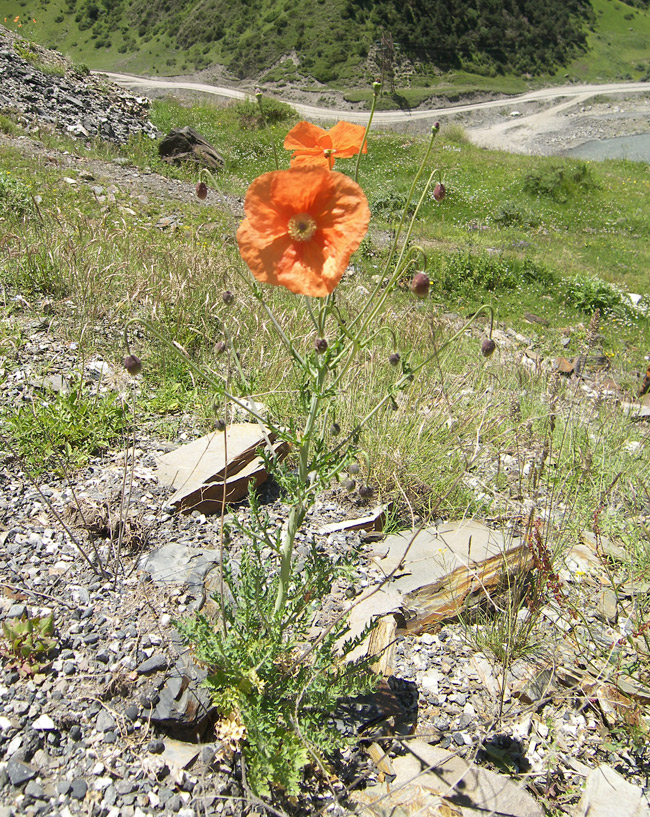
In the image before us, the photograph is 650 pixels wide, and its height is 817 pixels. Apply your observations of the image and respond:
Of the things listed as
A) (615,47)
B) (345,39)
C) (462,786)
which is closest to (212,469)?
(462,786)

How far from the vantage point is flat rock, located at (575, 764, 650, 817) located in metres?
1.65

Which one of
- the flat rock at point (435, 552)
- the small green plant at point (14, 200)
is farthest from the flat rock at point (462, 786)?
the small green plant at point (14, 200)

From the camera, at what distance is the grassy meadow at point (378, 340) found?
9.76 ft

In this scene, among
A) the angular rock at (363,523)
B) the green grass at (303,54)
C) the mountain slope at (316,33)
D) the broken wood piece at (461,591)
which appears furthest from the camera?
the mountain slope at (316,33)

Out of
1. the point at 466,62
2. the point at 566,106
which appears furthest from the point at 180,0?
the point at 566,106

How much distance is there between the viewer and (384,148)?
57.0 ft

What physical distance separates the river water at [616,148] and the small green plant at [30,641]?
93.7 feet

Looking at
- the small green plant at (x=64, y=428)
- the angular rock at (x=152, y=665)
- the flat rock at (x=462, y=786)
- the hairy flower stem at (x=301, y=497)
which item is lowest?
the flat rock at (x=462, y=786)

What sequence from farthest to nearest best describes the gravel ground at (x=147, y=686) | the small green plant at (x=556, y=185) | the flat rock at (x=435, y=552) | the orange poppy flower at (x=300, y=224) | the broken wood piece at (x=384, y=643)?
the small green plant at (x=556, y=185) → the flat rock at (x=435, y=552) → the broken wood piece at (x=384, y=643) → the gravel ground at (x=147, y=686) → the orange poppy flower at (x=300, y=224)

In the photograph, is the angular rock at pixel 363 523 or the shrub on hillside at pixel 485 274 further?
the shrub on hillside at pixel 485 274

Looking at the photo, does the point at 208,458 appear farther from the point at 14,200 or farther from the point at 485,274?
the point at 485,274

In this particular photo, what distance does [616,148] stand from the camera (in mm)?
28859

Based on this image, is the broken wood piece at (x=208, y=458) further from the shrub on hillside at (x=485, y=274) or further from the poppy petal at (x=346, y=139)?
the shrub on hillside at (x=485, y=274)

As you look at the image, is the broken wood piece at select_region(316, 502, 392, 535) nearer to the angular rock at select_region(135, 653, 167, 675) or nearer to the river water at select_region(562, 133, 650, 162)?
the angular rock at select_region(135, 653, 167, 675)
